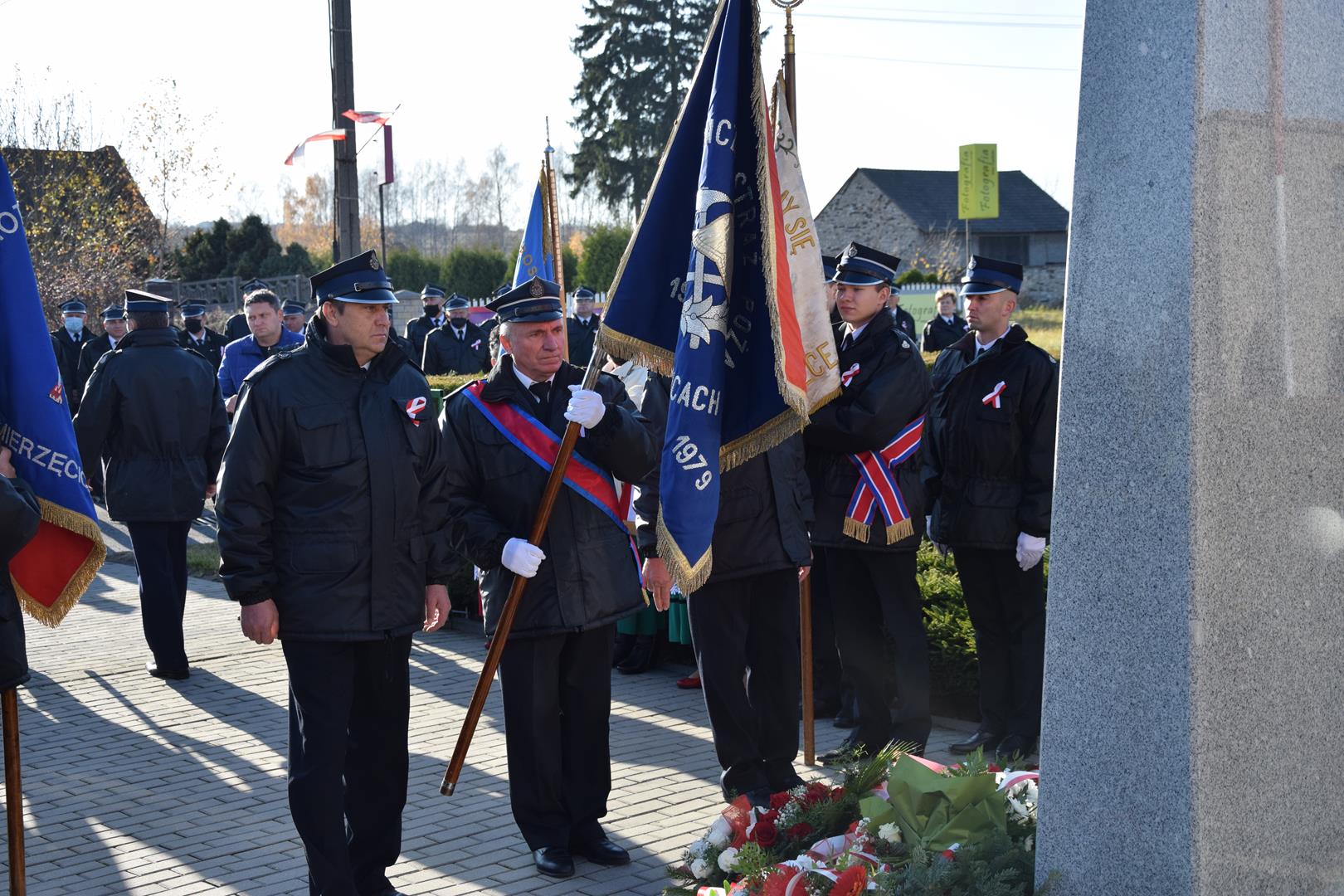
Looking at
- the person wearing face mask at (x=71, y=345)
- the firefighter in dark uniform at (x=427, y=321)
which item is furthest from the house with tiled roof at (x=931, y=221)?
the person wearing face mask at (x=71, y=345)

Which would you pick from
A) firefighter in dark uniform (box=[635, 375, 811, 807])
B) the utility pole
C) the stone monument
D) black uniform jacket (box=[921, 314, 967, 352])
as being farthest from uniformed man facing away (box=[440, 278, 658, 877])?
black uniform jacket (box=[921, 314, 967, 352])

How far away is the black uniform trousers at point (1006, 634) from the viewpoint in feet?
22.4

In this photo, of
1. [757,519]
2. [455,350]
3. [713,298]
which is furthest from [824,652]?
[455,350]

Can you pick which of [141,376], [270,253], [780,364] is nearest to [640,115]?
[270,253]

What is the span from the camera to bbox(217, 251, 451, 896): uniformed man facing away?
490 centimetres

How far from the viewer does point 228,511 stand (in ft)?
15.9

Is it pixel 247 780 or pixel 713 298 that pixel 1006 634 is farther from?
pixel 247 780

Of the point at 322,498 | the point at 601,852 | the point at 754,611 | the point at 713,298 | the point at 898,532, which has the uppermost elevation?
the point at 713,298

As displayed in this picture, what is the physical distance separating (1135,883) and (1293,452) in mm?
1129

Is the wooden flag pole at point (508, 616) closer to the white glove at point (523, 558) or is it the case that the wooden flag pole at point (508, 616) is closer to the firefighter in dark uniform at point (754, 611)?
the white glove at point (523, 558)

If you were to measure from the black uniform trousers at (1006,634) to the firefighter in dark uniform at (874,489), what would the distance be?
0.34m

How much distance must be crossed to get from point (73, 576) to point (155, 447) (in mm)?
4026

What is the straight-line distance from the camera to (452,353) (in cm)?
1922

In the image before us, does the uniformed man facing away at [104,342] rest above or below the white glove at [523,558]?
above
